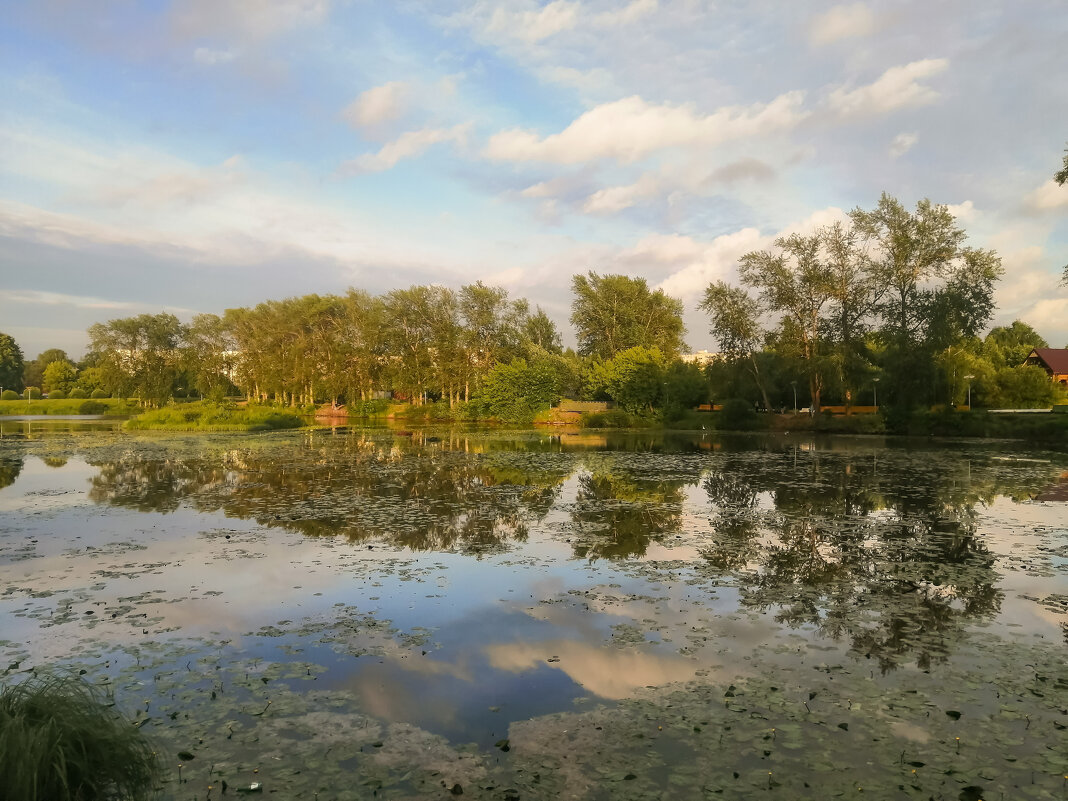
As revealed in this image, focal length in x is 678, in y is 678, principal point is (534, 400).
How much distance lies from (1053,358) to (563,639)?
95287 millimetres

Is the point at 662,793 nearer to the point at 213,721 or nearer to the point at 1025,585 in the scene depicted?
the point at 213,721

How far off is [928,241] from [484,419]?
4055 cm

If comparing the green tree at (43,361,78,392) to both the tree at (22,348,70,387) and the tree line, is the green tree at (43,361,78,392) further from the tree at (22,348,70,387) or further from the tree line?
the tree at (22,348,70,387)

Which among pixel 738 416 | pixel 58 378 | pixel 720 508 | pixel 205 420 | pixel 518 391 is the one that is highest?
pixel 58 378

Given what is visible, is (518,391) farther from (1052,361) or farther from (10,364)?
(10,364)

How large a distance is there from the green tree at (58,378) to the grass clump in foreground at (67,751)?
12729 cm

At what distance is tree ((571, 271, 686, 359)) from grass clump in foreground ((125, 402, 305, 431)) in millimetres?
36564

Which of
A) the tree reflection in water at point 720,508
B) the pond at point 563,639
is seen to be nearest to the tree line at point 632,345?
the tree reflection in water at point 720,508

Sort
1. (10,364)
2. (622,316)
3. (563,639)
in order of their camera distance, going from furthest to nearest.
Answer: (10,364), (622,316), (563,639)

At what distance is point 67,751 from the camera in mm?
4188

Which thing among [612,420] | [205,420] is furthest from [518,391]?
[205,420]

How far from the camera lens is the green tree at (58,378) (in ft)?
361

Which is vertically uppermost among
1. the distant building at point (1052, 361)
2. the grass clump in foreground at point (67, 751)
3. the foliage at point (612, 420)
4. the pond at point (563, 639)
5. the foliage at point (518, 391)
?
the distant building at point (1052, 361)

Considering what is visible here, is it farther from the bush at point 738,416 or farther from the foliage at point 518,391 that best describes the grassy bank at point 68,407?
the bush at point 738,416
